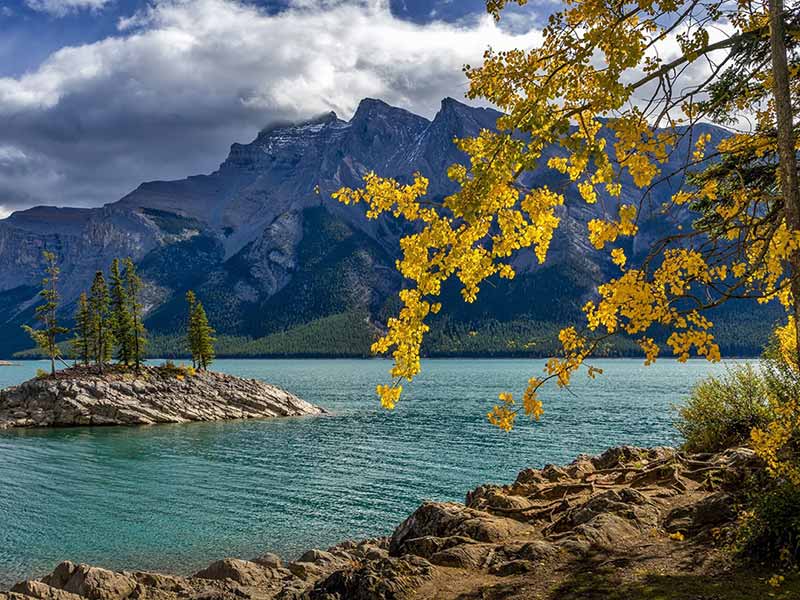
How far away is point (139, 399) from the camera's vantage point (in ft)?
223

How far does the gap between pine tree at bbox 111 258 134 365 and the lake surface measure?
728 inches

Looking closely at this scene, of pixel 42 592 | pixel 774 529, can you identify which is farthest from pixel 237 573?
pixel 774 529

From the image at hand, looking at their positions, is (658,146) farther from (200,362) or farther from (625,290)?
(200,362)

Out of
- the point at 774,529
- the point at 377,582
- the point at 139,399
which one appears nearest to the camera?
the point at 774,529

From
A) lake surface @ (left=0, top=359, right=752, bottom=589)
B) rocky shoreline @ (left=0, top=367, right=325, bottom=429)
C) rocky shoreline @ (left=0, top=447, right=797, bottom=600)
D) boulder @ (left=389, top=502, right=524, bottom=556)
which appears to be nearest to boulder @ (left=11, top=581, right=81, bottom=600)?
rocky shoreline @ (left=0, top=447, right=797, bottom=600)

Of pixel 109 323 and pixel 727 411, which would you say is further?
pixel 109 323

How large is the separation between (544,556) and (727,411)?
12316 mm

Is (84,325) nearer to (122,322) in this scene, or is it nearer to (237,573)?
(122,322)

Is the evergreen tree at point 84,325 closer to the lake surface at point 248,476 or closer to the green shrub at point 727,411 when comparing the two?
the lake surface at point 248,476

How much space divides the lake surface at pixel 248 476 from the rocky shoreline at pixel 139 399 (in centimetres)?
450

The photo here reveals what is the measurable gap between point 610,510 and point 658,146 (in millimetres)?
9249

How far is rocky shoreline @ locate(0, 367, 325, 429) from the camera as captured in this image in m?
64.1

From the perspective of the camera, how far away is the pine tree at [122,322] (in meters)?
76.9

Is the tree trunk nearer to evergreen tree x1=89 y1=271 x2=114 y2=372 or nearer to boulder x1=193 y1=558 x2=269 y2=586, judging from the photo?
boulder x1=193 y1=558 x2=269 y2=586
